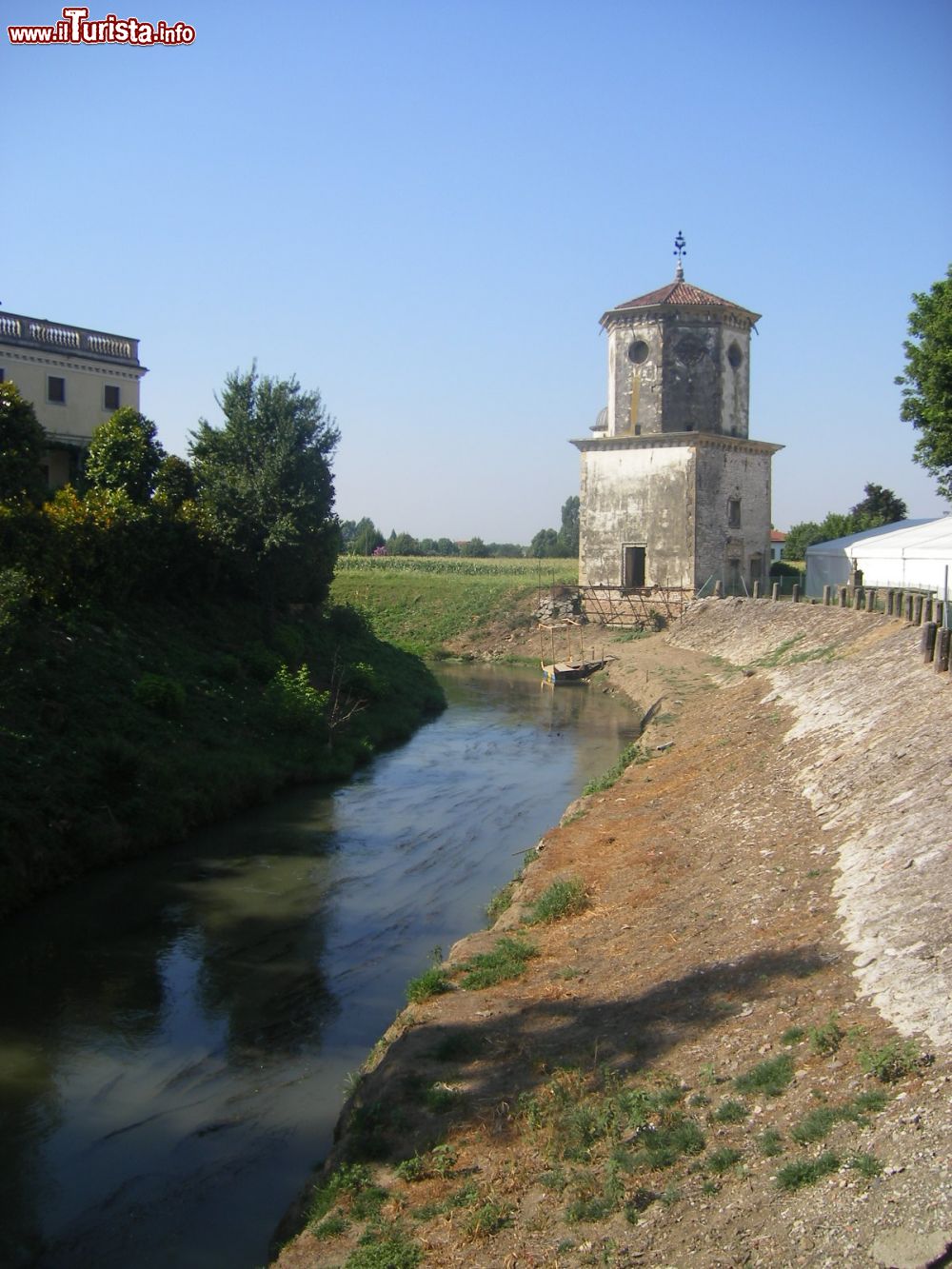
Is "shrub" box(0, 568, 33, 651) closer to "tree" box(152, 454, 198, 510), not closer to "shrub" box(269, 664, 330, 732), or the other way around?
"shrub" box(269, 664, 330, 732)

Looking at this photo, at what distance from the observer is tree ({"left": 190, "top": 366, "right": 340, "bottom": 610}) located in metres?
30.9

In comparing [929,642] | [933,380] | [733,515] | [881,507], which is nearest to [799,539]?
[881,507]

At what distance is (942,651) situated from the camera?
17.9 meters

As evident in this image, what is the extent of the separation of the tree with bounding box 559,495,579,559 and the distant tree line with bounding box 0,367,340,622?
7731cm

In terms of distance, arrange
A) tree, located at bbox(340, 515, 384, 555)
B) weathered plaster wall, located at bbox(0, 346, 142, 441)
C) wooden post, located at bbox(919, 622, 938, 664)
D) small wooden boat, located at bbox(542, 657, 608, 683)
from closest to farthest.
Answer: wooden post, located at bbox(919, 622, 938, 664)
weathered plaster wall, located at bbox(0, 346, 142, 441)
small wooden boat, located at bbox(542, 657, 608, 683)
tree, located at bbox(340, 515, 384, 555)

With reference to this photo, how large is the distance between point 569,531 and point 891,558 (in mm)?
99716

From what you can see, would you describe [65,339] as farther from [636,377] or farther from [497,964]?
[497,964]

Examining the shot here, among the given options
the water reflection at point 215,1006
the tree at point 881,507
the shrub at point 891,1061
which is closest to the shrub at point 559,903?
the water reflection at point 215,1006

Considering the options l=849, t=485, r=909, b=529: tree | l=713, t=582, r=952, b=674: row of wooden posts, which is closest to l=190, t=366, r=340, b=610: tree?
l=713, t=582, r=952, b=674: row of wooden posts

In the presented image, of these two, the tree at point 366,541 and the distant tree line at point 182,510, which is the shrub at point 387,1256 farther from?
the tree at point 366,541

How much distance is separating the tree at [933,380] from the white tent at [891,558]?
7.75ft

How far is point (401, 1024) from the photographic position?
10.6 meters

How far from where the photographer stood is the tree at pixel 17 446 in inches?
727

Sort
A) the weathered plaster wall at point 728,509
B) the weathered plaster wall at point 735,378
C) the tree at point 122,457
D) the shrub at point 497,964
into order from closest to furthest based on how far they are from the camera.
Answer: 1. the shrub at point 497,964
2. the tree at point 122,457
3. the weathered plaster wall at point 728,509
4. the weathered plaster wall at point 735,378
